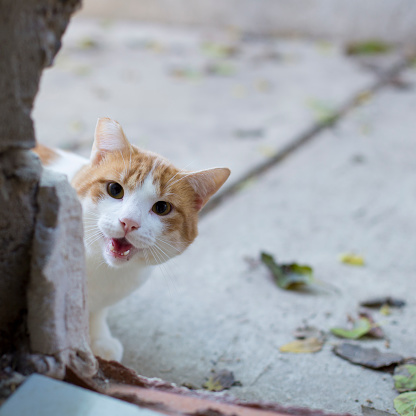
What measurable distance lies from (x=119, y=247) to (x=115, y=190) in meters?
0.18

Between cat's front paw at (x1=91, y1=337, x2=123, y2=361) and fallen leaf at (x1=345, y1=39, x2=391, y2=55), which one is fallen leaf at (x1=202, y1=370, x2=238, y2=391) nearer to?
cat's front paw at (x1=91, y1=337, x2=123, y2=361)

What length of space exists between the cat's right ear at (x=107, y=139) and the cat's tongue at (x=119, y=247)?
30 centimetres

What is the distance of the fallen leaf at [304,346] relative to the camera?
2.01m

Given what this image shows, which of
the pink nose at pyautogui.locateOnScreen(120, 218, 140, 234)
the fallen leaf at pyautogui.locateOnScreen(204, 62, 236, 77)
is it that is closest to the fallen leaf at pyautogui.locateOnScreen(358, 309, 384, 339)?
the pink nose at pyautogui.locateOnScreen(120, 218, 140, 234)

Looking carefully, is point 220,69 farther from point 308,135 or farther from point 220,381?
point 220,381

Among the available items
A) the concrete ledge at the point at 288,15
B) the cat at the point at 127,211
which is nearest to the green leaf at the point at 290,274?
the cat at the point at 127,211

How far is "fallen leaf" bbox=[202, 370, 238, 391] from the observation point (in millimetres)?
1812

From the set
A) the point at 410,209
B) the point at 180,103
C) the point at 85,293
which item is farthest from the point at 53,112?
the point at 85,293

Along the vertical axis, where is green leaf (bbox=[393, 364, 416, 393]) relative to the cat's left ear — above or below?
below

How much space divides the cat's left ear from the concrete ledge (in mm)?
4531

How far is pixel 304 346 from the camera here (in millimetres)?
2025

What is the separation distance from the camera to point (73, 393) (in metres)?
1.18

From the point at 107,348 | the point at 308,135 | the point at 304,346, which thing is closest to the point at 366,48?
the point at 308,135

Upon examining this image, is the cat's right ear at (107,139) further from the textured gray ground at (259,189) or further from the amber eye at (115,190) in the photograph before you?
the textured gray ground at (259,189)
